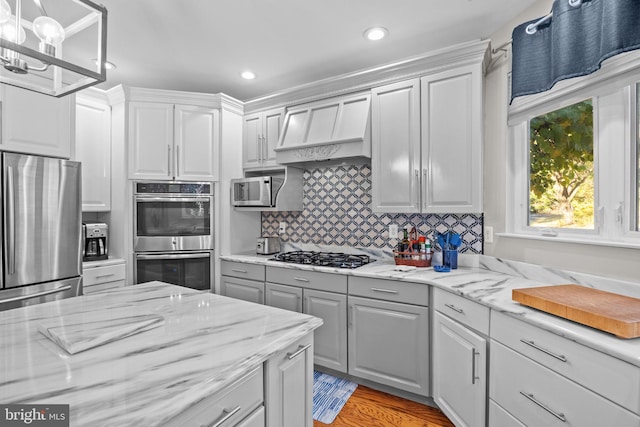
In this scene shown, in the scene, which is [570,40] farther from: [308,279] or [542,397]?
[308,279]

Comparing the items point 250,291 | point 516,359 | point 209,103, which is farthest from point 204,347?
point 209,103

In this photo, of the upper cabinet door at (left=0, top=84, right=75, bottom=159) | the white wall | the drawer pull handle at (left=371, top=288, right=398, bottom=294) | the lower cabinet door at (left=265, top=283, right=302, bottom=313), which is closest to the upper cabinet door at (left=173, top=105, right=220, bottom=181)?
the upper cabinet door at (left=0, top=84, right=75, bottom=159)

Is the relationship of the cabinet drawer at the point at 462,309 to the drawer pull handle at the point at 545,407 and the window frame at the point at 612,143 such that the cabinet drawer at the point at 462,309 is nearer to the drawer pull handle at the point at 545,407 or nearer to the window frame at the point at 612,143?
the drawer pull handle at the point at 545,407

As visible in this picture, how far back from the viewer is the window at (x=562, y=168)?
6.07 feet

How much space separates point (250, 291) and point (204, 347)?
1958mm

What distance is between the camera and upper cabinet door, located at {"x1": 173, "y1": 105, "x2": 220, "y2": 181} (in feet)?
10.1

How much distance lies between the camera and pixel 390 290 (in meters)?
2.26

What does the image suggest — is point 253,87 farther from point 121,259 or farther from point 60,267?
point 60,267

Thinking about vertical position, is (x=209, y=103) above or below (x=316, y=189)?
above

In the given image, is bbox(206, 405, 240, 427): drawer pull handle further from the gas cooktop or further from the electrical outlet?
the electrical outlet

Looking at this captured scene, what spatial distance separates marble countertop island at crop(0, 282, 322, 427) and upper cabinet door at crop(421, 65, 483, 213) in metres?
1.55

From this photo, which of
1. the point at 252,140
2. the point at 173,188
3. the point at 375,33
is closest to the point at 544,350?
the point at 375,33

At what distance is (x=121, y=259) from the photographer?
294 cm

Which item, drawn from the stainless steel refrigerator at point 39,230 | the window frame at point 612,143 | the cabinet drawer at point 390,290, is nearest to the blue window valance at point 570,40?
the window frame at point 612,143
